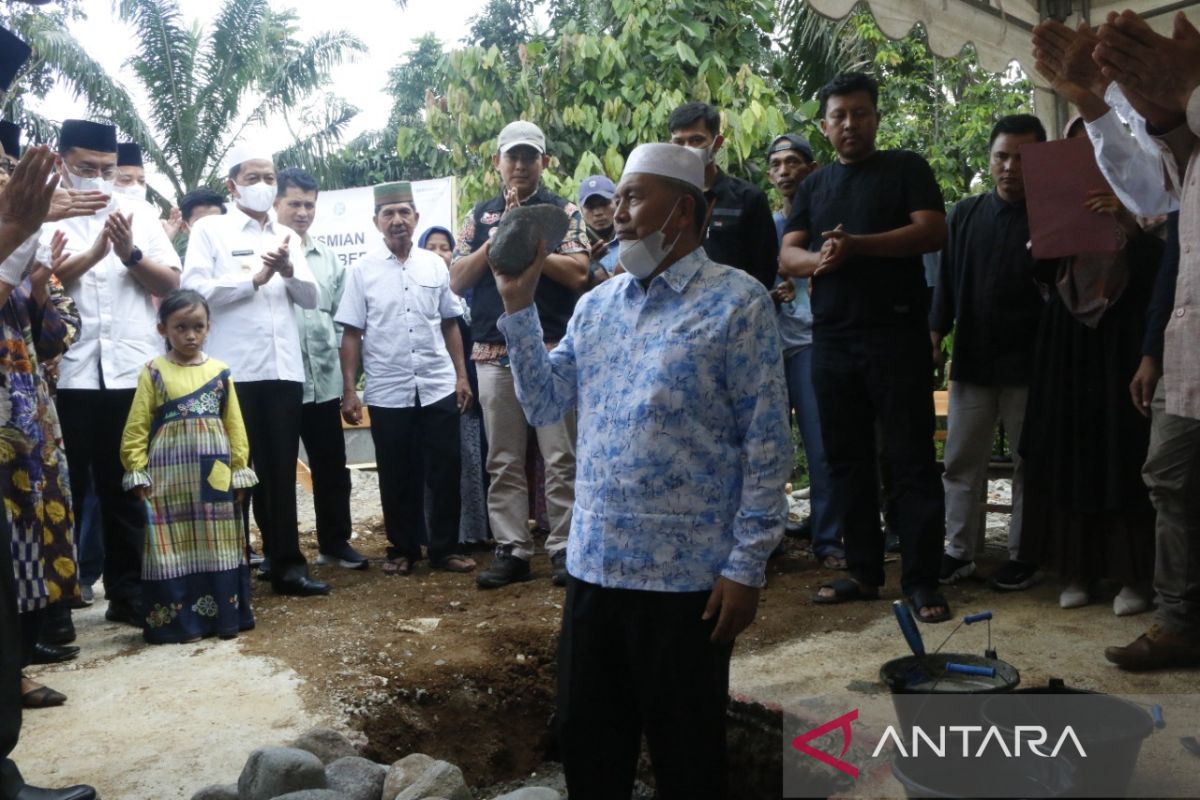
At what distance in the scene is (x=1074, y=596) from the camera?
4.46 m

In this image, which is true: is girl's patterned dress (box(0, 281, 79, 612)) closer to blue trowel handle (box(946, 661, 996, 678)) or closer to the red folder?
blue trowel handle (box(946, 661, 996, 678))

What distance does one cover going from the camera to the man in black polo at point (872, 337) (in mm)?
4363

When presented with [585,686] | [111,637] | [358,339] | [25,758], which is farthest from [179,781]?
[358,339]

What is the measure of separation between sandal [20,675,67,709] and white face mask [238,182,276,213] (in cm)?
260

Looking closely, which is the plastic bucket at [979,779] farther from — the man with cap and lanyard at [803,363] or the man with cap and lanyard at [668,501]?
the man with cap and lanyard at [803,363]

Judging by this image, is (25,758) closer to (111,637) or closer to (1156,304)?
(111,637)

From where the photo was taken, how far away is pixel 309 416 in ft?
19.3

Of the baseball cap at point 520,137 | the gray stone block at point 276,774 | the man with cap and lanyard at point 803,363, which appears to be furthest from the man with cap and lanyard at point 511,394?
the gray stone block at point 276,774

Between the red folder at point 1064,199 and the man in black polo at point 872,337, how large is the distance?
1.21 feet

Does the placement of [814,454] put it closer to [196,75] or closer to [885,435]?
[885,435]

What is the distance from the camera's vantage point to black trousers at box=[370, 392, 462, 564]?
5867 millimetres

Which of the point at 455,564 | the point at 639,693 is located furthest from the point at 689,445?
the point at 455,564

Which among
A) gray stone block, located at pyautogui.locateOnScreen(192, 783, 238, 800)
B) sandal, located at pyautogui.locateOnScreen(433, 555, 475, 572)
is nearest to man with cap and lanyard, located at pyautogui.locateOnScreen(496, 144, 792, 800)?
gray stone block, located at pyautogui.locateOnScreen(192, 783, 238, 800)

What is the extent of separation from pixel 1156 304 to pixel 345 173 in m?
17.9
